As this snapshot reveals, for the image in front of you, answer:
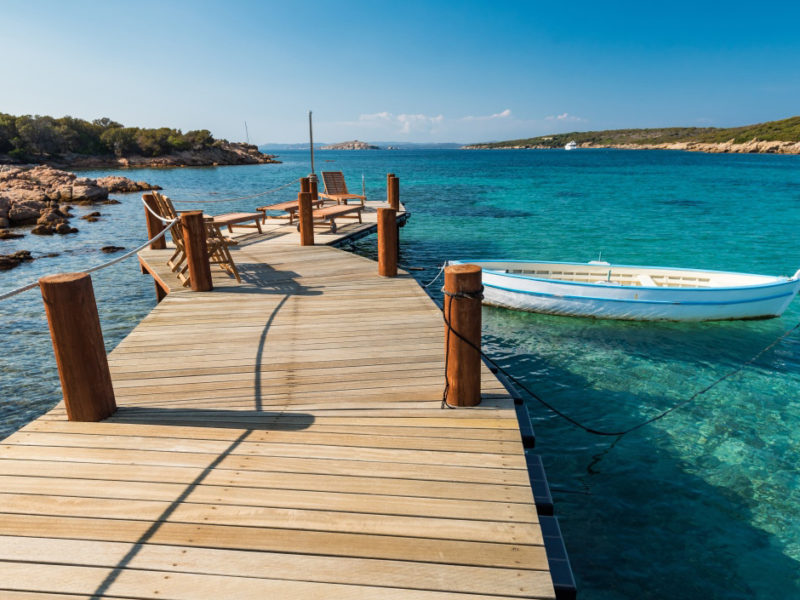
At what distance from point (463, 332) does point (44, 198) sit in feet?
118

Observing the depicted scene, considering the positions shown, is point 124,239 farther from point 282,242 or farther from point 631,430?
point 631,430

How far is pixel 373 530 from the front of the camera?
8.00 ft

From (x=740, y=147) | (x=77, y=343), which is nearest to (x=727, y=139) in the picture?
(x=740, y=147)

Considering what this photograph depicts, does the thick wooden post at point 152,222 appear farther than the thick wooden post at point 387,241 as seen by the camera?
Yes

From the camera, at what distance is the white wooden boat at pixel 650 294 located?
381 inches

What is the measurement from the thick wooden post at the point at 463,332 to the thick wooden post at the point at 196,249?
15.0ft

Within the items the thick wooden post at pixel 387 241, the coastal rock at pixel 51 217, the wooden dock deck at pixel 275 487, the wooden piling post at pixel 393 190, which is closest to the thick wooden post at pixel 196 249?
the wooden dock deck at pixel 275 487

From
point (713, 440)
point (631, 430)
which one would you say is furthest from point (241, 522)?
point (713, 440)

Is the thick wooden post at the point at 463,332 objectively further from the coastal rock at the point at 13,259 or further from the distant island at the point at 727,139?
the distant island at the point at 727,139

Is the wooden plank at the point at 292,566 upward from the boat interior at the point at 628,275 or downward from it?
upward

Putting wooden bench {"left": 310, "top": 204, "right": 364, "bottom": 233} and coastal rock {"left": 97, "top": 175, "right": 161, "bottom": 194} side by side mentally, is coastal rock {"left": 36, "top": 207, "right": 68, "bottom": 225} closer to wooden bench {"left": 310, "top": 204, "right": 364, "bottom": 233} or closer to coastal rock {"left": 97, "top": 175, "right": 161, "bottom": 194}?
coastal rock {"left": 97, "top": 175, "right": 161, "bottom": 194}

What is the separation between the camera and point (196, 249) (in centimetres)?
682

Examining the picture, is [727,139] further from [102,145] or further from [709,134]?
[102,145]

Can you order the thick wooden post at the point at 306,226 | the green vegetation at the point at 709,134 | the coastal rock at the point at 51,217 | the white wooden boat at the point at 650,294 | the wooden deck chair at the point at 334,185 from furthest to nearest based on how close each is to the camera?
the green vegetation at the point at 709,134, the coastal rock at the point at 51,217, the wooden deck chair at the point at 334,185, the thick wooden post at the point at 306,226, the white wooden boat at the point at 650,294
